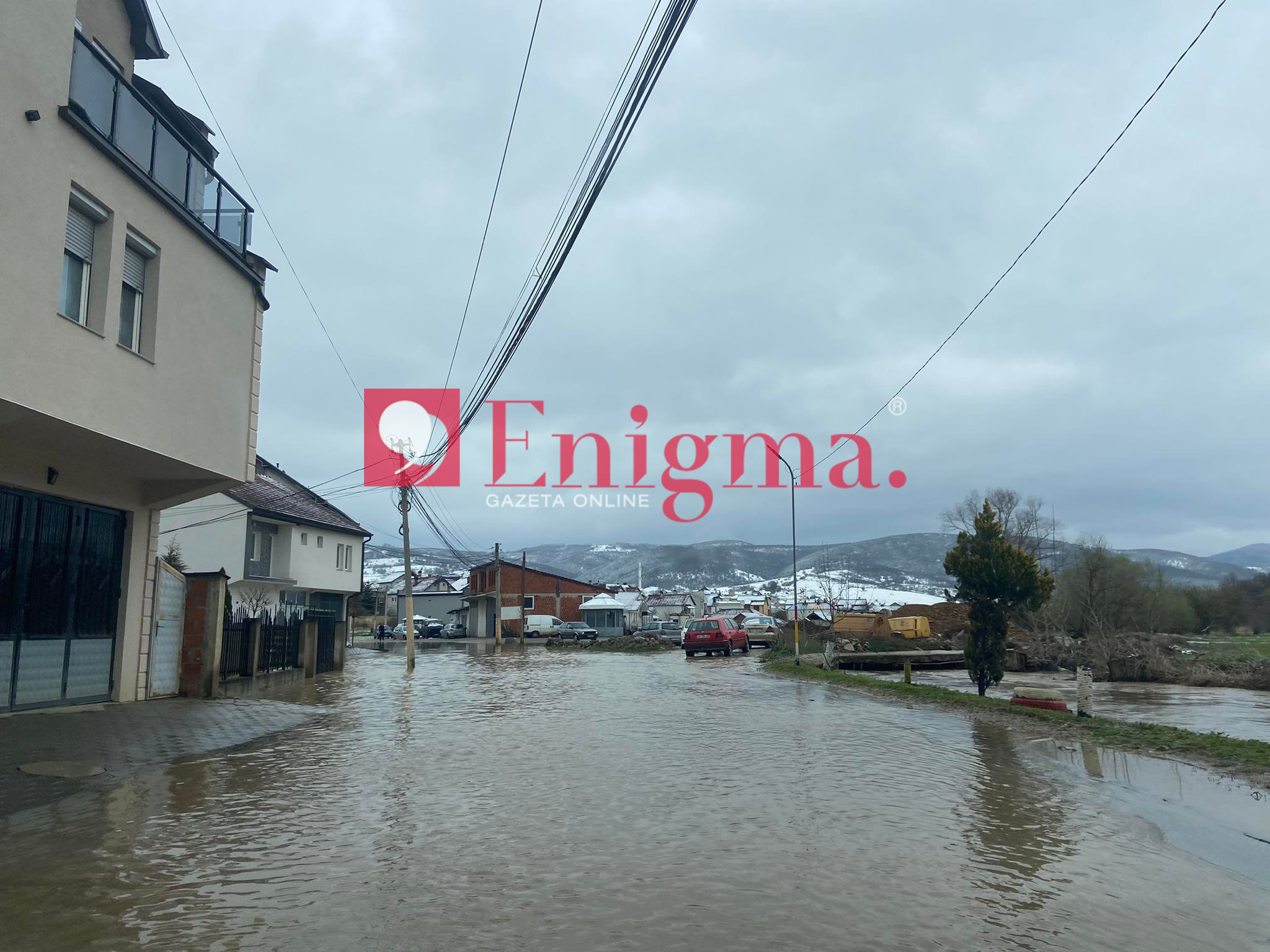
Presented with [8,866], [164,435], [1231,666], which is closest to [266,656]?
[164,435]

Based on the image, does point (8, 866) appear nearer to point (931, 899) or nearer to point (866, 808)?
point (931, 899)

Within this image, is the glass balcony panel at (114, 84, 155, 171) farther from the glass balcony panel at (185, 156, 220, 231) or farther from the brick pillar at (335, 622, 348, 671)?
the brick pillar at (335, 622, 348, 671)

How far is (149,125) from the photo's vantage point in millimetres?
12367

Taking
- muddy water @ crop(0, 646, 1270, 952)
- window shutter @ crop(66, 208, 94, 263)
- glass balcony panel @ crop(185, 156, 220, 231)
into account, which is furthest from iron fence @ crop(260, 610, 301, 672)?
window shutter @ crop(66, 208, 94, 263)

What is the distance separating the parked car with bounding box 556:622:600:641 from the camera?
60250mm

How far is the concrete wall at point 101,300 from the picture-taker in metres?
9.20

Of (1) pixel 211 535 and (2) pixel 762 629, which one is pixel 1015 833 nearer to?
(1) pixel 211 535

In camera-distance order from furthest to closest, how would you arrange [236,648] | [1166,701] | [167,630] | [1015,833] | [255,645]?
[1166,701] → [255,645] → [236,648] → [167,630] → [1015,833]

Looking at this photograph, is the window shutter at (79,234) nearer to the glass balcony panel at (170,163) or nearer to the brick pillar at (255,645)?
the glass balcony panel at (170,163)

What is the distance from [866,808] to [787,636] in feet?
128

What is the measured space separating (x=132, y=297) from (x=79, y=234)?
138cm

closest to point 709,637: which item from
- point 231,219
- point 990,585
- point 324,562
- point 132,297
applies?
point 324,562

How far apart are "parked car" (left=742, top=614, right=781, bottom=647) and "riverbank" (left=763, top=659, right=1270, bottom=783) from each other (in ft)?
98.2

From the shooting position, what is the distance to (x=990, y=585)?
19484mm
